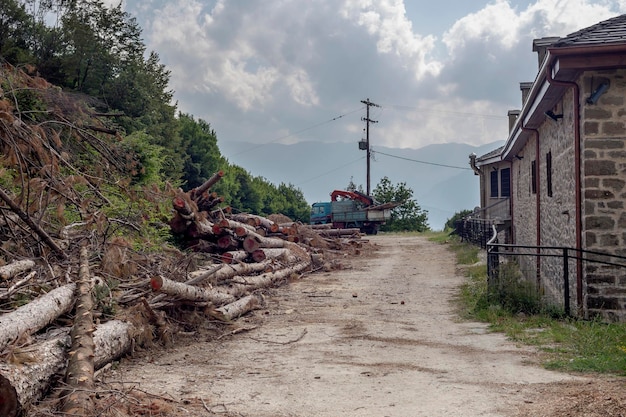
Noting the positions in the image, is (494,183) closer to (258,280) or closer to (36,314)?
(258,280)

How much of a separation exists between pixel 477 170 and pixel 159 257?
914 inches

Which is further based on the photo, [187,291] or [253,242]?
[253,242]

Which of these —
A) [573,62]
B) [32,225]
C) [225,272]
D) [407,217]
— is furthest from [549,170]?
[407,217]

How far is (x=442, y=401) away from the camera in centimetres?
583

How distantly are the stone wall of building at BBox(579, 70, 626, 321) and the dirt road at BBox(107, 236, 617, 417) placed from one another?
185 centimetres

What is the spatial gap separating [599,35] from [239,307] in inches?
270

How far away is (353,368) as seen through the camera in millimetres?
7145

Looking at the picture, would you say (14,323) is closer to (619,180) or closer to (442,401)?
(442,401)

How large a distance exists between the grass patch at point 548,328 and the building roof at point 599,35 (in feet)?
12.5

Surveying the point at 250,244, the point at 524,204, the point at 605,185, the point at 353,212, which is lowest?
the point at 250,244

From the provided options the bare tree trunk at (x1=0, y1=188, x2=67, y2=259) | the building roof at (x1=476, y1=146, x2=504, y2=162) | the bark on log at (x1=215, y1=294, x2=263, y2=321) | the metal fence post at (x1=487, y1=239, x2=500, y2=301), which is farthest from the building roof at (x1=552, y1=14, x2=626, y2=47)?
the building roof at (x1=476, y1=146, x2=504, y2=162)

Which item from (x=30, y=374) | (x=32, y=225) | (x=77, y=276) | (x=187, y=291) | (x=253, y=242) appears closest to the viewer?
(x=30, y=374)

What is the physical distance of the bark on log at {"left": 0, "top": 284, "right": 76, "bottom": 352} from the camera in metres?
5.88

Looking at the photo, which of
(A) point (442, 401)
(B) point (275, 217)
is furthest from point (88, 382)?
(B) point (275, 217)
